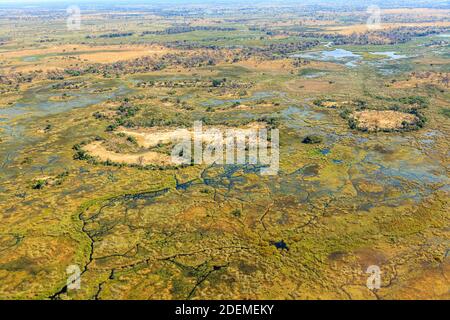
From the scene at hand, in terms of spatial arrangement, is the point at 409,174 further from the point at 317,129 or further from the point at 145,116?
the point at 145,116

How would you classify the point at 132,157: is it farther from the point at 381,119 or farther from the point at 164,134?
the point at 381,119

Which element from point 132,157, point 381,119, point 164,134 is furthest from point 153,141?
point 381,119

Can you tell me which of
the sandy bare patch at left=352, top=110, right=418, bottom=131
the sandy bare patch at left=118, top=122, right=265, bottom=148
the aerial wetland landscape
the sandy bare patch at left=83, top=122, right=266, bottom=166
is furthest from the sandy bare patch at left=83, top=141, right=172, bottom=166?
the sandy bare patch at left=352, top=110, right=418, bottom=131

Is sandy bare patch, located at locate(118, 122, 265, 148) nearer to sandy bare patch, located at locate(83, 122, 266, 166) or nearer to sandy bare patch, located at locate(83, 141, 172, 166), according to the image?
sandy bare patch, located at locate(83, 122, 266, 166)

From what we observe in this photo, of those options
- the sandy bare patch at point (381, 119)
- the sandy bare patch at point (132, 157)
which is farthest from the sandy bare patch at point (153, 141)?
the sandy bare patch at point (381, 119)

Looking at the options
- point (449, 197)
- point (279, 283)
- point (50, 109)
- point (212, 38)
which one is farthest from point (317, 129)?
point (212, 38)
